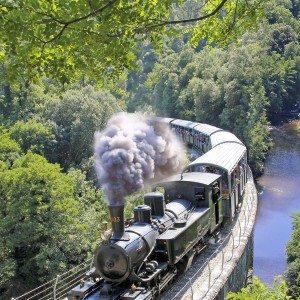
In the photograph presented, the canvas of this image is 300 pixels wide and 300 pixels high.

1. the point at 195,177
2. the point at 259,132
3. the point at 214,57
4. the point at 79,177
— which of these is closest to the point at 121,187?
the point at 195,177

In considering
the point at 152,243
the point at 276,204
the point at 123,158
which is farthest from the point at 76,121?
the point at 152,243

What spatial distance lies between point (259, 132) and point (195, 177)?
27.7m

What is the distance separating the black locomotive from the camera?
1123 cm

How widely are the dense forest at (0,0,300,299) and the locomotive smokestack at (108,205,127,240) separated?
3141 mm

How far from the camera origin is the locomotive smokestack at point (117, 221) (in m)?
11.1

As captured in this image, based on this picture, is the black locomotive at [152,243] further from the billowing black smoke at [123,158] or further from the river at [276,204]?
the river at [276,204]

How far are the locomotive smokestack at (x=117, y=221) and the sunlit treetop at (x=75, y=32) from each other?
499 cm

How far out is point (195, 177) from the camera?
15891 mm

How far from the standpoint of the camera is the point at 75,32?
563 cm

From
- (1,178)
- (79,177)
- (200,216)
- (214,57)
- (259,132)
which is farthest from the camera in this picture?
(214,57)

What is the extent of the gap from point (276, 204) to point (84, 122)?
587 inches

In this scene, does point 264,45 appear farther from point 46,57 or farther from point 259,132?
point 46,57

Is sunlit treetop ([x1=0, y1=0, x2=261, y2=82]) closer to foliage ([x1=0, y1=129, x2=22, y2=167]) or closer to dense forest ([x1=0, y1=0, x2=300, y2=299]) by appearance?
dense forest ([x1=0, y1=0, x2=300, y2=299])

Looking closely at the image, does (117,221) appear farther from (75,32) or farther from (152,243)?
(75,32)
